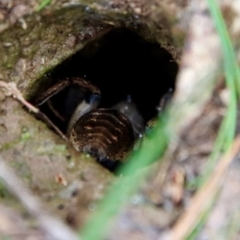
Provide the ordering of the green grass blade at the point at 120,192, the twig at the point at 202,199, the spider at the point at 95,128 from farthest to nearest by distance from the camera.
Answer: the spider at the point at 95,128, the twig at the point at 202,199, the green grass blade at the point at 120,192

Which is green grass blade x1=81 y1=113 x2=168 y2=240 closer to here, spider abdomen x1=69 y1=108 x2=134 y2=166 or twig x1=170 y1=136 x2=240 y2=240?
twig x1=170 y1=136 x2=240 y2=240

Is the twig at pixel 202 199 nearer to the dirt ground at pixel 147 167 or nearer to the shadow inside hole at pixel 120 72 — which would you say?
the dirt ground at pixel 147 167

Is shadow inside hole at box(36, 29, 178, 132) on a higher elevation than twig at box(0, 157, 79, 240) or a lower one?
higher

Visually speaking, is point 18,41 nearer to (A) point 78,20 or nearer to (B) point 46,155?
(A) point 78,20

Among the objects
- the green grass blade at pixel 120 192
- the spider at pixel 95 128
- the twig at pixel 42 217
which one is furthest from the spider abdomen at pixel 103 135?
the green grass blade at pixel 120 192

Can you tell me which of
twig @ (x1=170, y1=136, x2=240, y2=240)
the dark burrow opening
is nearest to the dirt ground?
twig @ (x1=170, y1=136, x2=240, y2=240)

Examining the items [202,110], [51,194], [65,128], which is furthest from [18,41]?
[65,128]
